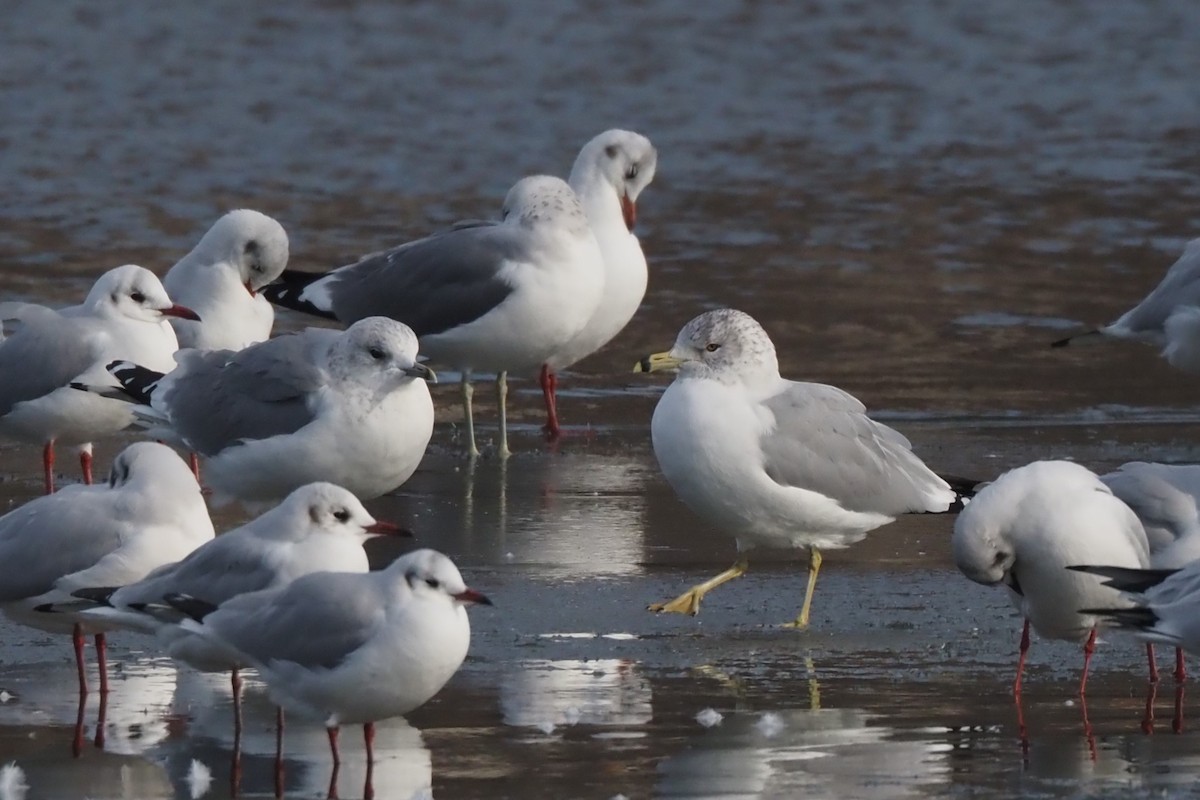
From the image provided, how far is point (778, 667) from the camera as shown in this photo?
7.44 metres

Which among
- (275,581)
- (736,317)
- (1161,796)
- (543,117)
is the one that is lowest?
(1161,796)

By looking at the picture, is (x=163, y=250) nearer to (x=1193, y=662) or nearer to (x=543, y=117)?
(x=543, y=117)

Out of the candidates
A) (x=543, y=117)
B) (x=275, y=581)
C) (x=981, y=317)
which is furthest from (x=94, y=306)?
(x=543, y=117)

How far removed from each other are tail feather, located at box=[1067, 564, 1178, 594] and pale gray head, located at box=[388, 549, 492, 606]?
1850 mm

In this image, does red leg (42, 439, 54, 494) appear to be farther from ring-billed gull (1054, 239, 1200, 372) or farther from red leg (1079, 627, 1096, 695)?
ring-billed gull (1054, 239, 1200, 372)

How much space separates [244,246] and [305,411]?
270 centimetres

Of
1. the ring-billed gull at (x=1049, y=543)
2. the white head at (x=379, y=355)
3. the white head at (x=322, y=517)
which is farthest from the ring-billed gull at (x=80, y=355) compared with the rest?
the ring-billed gull at (x=1049, y=543)

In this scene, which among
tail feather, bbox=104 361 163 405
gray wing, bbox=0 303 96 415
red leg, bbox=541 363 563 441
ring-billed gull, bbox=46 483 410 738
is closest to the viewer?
ring-billed gull, bbox=46 483 410 738

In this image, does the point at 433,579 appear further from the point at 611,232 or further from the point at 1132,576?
the point at 611,232

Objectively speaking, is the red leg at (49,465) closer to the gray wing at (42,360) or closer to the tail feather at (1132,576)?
the gray wing at (42,360)

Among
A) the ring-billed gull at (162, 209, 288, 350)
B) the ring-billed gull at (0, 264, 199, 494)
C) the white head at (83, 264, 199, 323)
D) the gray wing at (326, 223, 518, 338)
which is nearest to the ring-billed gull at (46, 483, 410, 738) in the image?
the ring-billed gull at (0, 264, 199, 494)

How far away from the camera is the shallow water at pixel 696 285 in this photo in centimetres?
661

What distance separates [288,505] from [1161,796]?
2.58 m

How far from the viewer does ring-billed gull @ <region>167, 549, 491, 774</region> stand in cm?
605
